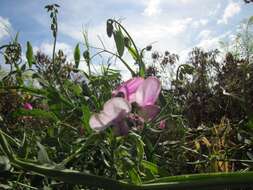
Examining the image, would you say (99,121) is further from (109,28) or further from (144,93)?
(109,28)

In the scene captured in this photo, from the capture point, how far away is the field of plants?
58 cm

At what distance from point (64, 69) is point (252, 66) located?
25.0 inches

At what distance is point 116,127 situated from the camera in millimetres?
583

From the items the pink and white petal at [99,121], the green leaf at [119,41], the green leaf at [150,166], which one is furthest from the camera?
the green leaf at [119,41]

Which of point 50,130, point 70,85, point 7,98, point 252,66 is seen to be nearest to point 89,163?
point 50,130

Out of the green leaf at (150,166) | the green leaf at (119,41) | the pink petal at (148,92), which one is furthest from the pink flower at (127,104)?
the green leaf at (119,41)

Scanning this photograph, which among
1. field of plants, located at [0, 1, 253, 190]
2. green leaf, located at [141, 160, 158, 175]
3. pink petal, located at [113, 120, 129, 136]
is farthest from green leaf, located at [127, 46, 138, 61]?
pink petal, located at [113, 120, 129, 136]

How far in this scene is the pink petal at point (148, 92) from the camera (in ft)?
1.99

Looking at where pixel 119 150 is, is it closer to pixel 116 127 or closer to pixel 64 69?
pixel 116 127

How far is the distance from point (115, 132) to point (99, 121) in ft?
0.11

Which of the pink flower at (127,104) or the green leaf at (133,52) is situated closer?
the pink flower at (127,104)

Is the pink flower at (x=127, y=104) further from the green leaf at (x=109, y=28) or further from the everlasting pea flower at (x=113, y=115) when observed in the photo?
the green leaf at (x=109, y=28)

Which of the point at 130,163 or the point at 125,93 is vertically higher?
the point at 125,93

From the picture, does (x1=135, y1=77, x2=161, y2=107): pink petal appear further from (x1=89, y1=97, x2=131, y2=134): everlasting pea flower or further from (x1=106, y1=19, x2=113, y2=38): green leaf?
(x1=106, y1=19, x2=113, y2=38): green leaf
